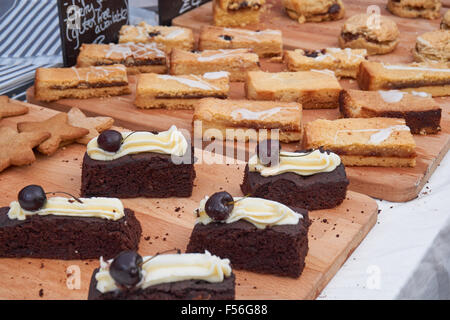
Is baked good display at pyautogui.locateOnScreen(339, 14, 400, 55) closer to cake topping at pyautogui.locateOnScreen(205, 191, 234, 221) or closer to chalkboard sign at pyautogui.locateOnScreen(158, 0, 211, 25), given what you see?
chalkboard sign at pyautogui.locateOnScreen(158, 0, 211, 25)

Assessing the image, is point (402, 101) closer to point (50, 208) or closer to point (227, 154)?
point (227, 154)

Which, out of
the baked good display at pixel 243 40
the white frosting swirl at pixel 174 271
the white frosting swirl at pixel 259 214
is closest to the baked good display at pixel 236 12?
the baked good display at pixel 243 40

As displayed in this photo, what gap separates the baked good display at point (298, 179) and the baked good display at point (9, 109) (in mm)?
1991

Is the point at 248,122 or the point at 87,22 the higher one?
the point at 87,22

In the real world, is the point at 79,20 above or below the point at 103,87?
above

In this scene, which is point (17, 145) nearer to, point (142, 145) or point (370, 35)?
point (142, 145)

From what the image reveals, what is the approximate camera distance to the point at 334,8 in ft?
20.9

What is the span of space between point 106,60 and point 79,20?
1.34 feet

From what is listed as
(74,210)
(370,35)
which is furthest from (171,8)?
(74,210)

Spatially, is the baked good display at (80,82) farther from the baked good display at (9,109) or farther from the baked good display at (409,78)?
the baked good display at (409,78)

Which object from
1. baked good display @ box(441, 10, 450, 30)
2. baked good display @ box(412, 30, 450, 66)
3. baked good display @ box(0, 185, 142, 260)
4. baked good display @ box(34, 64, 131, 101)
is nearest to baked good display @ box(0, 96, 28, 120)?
baked good display @ box(34, 64, 131, 101)

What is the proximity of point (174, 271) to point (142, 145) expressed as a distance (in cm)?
121

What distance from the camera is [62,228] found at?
3.12 m

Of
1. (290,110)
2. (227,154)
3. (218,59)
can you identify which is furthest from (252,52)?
(227,154)
